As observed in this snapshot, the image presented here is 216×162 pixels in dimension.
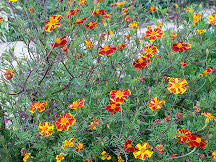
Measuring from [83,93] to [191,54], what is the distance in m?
1.11

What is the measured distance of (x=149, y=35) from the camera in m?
1.78

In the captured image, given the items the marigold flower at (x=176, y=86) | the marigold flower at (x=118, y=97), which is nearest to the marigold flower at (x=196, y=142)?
the marigold flower at (x=176, y=86)

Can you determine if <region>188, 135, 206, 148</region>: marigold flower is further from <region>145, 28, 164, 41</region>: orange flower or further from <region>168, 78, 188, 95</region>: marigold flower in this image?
<region>145, 28, 164, 41</region>: orange flower

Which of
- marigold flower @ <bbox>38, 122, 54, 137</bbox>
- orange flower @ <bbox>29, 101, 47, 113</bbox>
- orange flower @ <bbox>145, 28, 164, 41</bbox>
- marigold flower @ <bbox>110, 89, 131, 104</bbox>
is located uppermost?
orange flower @ <bbox>145, 28, 164, 41</bbox>

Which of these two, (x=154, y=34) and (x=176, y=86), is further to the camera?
(x=154, y=34)

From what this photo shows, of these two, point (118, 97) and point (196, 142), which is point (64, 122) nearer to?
point (118, 97)

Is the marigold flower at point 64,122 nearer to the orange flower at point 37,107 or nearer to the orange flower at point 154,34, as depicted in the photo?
the orange flower at point 37,107

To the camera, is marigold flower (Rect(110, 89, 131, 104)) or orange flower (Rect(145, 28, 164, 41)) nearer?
marigold flower (Rect(110, 89, 131, 104))

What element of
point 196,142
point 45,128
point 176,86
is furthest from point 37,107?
point 196,142

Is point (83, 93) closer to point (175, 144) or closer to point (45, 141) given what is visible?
point (45, 141)

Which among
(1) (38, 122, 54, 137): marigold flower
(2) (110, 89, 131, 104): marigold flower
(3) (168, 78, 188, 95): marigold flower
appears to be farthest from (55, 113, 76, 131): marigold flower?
(3) (168, 78, 188, 95): marigold flower

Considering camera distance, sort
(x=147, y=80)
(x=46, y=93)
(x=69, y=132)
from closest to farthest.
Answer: (x=69, y=132)
(x=46, y=93)
(x=147, y=80)

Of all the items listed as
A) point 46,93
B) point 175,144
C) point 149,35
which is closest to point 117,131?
point 175,144

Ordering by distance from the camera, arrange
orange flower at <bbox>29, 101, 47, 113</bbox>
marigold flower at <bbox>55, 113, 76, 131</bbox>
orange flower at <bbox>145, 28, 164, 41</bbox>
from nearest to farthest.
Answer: marigold flower at <bbox>55, 113, 76, 131</bbox> < orange flower at <bbox>29, 101, 47, 113</bbox> < orange flower at <bbox>145, 28, 164, 41</bbox>
